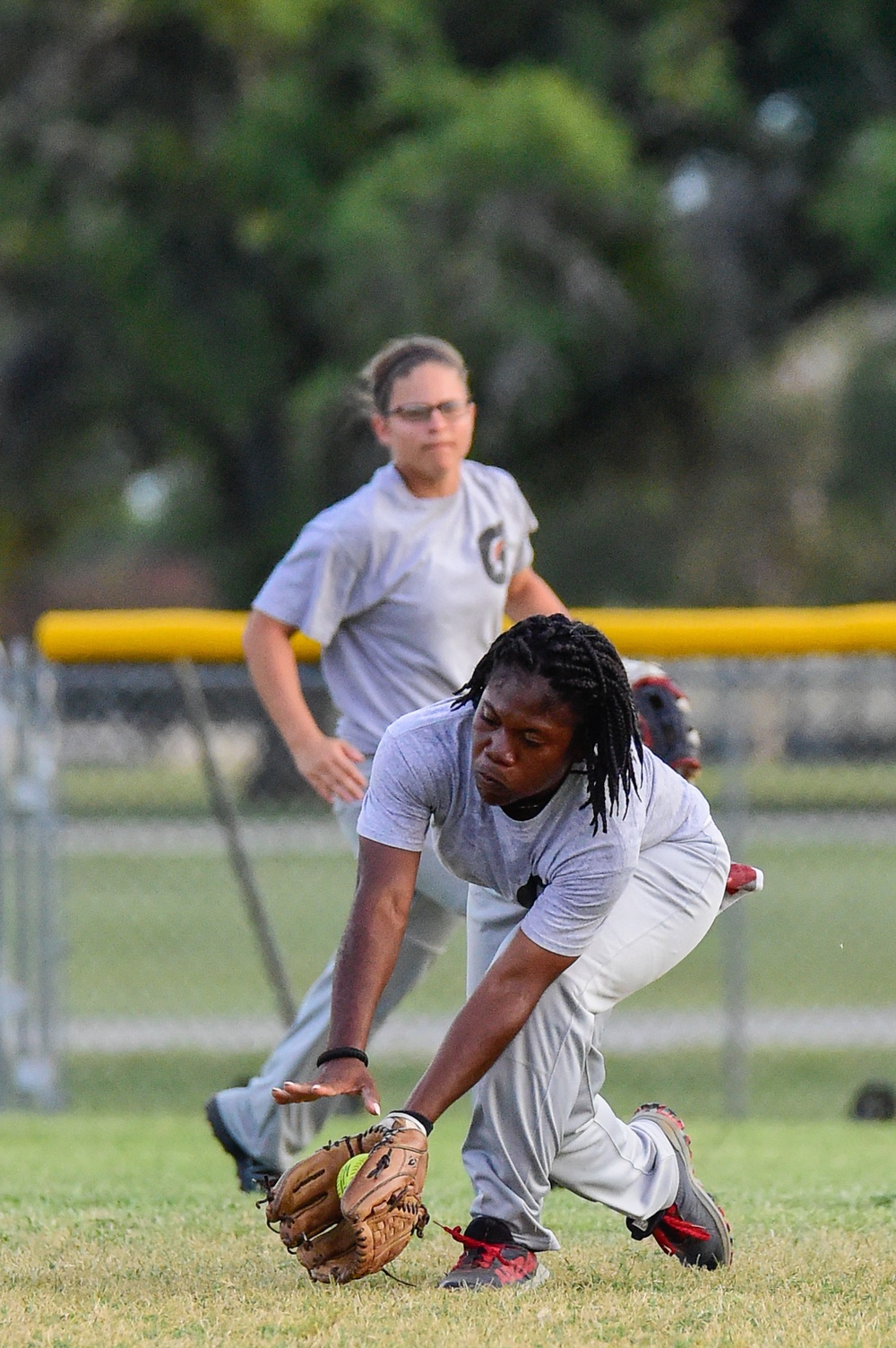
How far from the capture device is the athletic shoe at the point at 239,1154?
4.60m

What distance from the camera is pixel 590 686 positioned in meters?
3.22

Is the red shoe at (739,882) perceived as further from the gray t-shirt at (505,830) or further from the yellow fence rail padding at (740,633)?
the yellow fence rail padding at (740,633)

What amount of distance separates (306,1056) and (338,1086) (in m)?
1.36

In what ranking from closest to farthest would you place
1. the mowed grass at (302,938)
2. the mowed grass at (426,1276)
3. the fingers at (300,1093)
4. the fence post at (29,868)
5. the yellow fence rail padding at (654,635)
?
the mowed grass at (426,1276), the fingers at (300,1093), the yellow fence rail padding at (654,635), the fence post at (29,868), the mowed grass at (302,938)

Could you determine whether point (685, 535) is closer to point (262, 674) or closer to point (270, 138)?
point (270, 138)

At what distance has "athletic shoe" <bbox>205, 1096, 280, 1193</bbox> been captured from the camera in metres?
4.60

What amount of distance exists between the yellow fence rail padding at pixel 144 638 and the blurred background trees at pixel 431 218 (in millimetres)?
9813

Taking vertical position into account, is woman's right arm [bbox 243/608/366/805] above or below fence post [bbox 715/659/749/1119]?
above

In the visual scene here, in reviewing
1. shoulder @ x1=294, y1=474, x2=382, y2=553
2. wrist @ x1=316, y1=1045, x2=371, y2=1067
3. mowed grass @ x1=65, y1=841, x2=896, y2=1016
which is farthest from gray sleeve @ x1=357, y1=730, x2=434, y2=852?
mowed grass @ x1=65, y1=841, x2=896, y2=1016

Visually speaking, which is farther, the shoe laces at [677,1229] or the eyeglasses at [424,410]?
the eyeglasses at [424,410]

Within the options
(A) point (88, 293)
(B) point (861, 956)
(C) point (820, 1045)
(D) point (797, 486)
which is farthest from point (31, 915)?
(D) point (797, 486)

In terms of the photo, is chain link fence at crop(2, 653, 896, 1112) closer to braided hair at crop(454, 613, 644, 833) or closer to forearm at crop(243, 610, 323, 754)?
forearm at crop(243, 610, 323, 754)

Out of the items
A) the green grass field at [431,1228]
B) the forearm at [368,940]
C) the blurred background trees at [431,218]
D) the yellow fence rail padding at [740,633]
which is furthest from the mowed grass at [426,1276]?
the blurred background trees at [431,218]

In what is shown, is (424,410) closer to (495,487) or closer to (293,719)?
(495,487)
